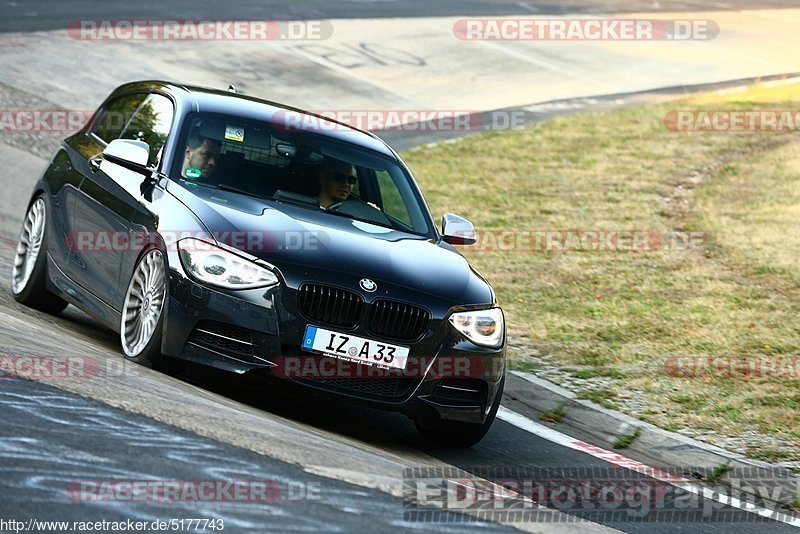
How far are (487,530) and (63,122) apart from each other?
1308 cm

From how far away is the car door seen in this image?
792 cm

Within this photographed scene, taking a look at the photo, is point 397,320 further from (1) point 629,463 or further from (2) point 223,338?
(1) point 629,463

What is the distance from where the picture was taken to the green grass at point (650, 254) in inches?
382

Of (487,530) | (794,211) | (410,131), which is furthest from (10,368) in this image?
(410,131)

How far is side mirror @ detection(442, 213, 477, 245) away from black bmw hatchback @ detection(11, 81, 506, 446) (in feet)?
0.04

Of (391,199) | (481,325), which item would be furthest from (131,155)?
(481,325)

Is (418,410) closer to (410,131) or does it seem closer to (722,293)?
(722,293)

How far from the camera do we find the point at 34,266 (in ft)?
30.0

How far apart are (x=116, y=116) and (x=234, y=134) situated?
147 cm

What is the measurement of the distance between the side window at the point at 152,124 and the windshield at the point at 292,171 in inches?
8.8

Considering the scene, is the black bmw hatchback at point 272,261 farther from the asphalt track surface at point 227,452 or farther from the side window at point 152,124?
the asphalt track surface at point 227,452

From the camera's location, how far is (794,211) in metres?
15.7

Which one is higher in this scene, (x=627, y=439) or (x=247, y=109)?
(x=247, y=109)

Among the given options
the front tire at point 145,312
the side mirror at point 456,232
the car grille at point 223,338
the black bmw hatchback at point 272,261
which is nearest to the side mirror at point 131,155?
the black bmw hatchback at point 272,261
